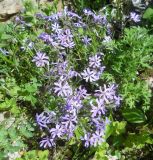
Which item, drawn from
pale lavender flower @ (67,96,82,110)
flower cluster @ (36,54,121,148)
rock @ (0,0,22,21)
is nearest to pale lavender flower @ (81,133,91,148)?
flower cluster @ (36,54,121,148)

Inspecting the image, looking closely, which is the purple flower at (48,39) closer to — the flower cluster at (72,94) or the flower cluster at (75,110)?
the flower cluster at (72,94)

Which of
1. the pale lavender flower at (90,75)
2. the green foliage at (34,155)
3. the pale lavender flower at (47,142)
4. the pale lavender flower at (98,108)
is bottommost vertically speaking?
the green foliage at (34,155)

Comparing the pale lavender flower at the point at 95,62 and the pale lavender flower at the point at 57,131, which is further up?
the pale lavender flower at the point at 95,62

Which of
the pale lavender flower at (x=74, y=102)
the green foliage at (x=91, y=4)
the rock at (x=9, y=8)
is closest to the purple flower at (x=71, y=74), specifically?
the pale lavender flower at (x=74, y=102)

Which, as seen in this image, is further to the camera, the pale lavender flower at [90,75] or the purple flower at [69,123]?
the pale lavender flower at [90,75]

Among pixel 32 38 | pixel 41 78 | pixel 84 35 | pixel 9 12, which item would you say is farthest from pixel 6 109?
pixel 9 12

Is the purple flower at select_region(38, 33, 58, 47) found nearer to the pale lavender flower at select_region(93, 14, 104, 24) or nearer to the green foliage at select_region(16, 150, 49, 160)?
the pale lavender flower at select_region(93, 14, 104, 24)

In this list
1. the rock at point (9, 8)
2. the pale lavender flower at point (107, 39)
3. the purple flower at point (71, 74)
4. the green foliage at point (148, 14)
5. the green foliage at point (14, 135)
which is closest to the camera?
the green foliage at point (14, 135)
